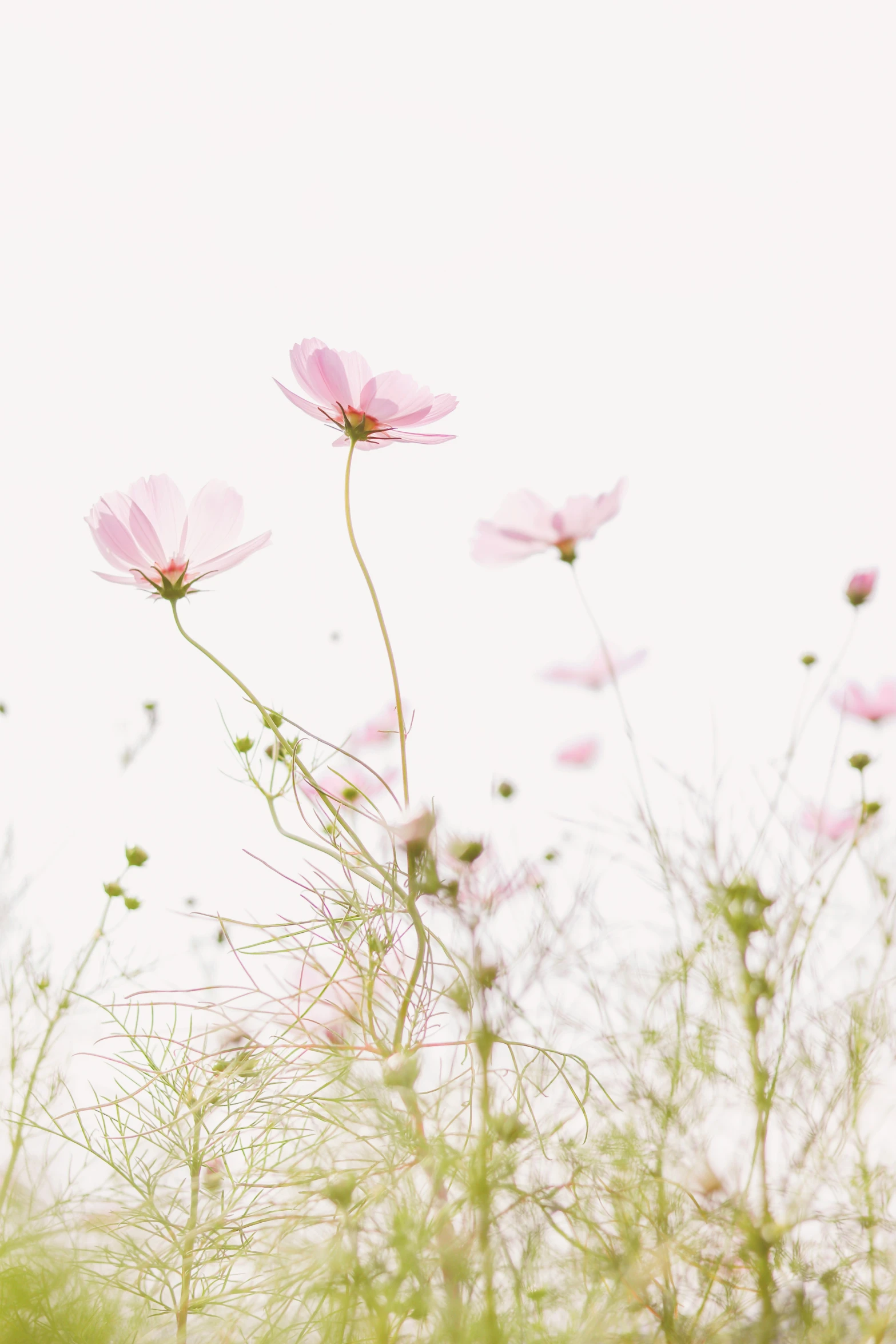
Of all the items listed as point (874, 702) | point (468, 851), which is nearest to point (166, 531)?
point (468, 851)

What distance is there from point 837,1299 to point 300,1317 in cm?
32

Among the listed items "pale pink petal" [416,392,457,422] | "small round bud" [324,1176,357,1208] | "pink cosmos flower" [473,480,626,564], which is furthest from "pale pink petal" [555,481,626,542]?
"small round bud" [324,1176,357,1208]

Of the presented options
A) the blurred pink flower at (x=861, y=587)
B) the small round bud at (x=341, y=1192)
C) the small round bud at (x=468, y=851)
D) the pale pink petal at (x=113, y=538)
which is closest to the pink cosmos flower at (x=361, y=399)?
the pale pink petal at (x=113, y=538)

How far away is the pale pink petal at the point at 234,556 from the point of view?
1.46 ft

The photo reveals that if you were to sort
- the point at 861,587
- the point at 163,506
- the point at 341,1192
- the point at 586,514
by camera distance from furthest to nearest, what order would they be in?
the point at 861,587 → the point at 586,514 → the point at 163,506 → the point at 341,1192

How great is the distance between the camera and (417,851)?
365 millimetres

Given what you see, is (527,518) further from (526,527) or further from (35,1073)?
(35,1073)

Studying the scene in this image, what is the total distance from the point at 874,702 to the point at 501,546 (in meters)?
0.49

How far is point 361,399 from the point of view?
473mm

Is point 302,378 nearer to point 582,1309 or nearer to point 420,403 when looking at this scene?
point 420,403

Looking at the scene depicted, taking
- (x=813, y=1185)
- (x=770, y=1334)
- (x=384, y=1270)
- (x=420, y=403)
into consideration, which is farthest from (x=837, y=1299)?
(x=420, y=403)

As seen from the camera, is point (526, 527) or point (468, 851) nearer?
point (468, 851)

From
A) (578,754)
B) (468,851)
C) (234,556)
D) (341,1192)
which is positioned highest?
(578,754)

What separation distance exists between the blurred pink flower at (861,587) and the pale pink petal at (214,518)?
0.55 metres
